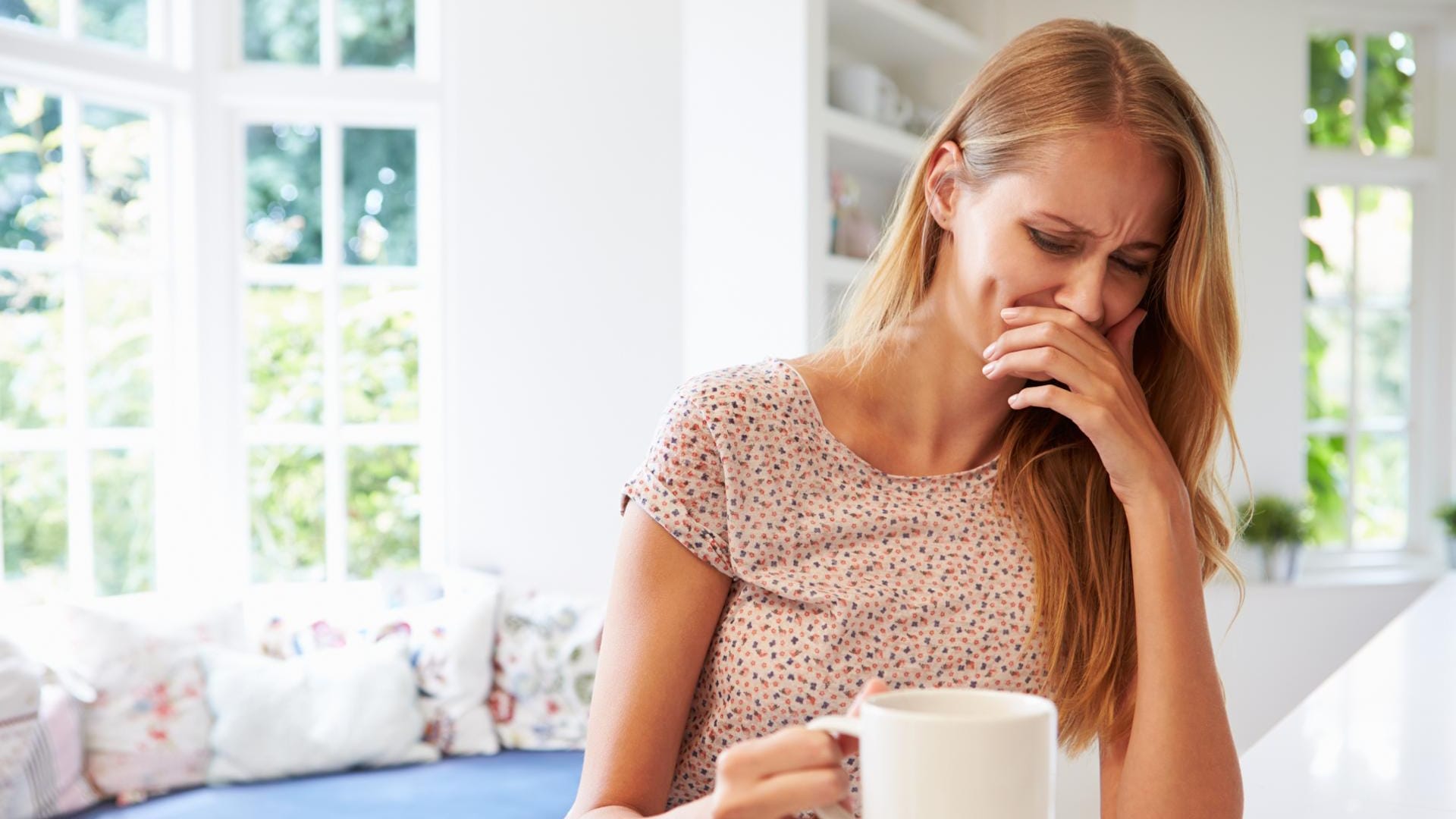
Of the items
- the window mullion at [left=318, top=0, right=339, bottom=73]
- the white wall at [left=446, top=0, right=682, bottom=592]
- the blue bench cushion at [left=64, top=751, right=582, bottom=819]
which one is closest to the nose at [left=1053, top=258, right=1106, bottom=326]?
the blue bench cushion at [left=64, top=751, right=582, bottom=819]

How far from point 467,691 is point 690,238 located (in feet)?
4.83

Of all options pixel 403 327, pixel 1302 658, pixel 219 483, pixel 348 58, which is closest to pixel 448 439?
pixel 403 327

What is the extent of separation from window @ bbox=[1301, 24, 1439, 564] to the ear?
3.99 metres

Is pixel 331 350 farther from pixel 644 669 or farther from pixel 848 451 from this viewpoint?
pixel 644 669

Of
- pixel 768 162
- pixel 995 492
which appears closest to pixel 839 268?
pixel 768 162

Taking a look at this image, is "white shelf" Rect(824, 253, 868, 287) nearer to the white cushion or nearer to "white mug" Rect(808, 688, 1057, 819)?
the white cushion

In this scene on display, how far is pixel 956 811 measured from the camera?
1.78 ft

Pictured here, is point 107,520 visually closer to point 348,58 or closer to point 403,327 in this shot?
point 403,327

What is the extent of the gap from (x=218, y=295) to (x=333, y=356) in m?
0.40

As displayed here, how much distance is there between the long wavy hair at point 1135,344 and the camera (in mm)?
1171

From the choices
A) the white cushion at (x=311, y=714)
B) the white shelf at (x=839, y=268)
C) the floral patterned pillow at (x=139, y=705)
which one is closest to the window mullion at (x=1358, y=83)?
the white shelf at (x=839, y=268)

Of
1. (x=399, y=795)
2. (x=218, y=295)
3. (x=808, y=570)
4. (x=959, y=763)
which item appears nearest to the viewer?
(x=959, y=763)

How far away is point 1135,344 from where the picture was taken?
1371mm

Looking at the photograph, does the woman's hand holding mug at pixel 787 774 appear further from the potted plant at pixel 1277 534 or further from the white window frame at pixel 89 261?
the potted plant at pixel 1277 534
